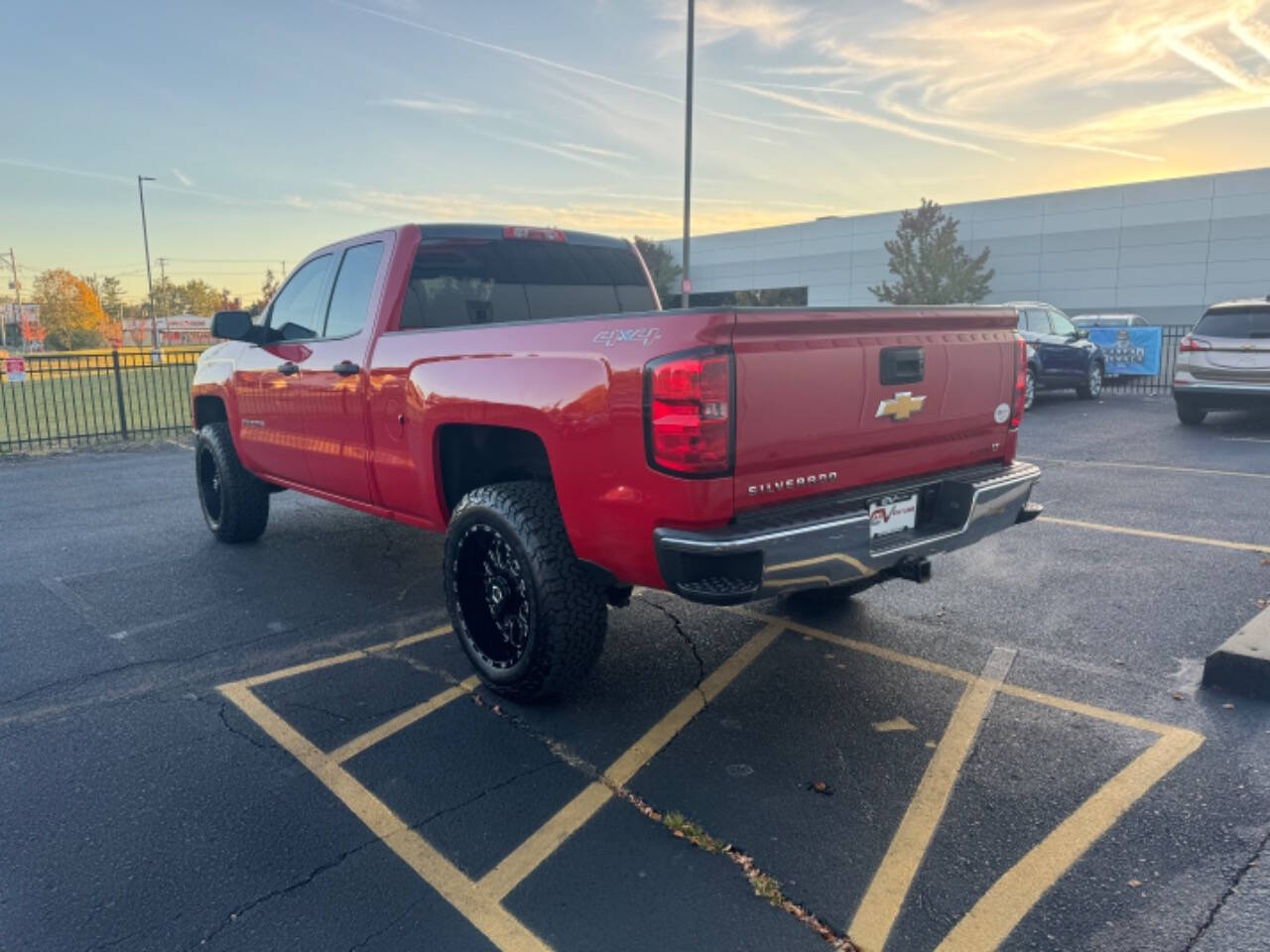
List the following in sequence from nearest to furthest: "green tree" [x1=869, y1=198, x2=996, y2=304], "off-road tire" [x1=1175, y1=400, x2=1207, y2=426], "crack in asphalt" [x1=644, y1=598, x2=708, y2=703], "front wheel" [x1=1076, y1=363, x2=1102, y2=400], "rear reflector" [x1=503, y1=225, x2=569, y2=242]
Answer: "crack in asphalt" [x1=644, y1=598, x2=708, y2=703], "rear reflector" [x1=503, y1=225, x2=569, y2=242], "off-road tire" [x1=1175, y1=400, x2=1207, y2=426], "front wheel" [x1=1076, y1=363, x2=1102, y2=400], "green tree" [x1=869, y1=198, x2=996, y2=304]

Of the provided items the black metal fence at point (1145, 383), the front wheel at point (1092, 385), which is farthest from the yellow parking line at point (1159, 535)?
the black metal fence at point (1145, 383)

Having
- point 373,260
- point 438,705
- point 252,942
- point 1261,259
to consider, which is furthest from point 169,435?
point 1261,259

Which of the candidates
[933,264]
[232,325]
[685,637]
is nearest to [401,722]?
[685,637]

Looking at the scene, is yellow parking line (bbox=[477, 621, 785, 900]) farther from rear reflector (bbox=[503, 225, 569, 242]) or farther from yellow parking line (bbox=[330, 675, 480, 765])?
rear reflector (bbox=[503, 225, 569, 242])

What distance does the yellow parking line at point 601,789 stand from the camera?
103 inches

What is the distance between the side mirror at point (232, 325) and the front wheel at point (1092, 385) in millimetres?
15032

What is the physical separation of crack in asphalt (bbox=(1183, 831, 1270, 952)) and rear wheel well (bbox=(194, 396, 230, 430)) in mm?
6352

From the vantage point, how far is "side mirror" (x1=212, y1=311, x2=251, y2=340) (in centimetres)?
538

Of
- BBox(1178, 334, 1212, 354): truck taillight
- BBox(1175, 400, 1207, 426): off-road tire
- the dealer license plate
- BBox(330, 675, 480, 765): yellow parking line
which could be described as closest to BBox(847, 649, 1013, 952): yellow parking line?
Result: the dealer license plate

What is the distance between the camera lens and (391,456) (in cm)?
440

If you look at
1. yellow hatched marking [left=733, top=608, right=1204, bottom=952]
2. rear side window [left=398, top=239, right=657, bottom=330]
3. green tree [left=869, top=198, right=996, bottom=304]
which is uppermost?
green tree [left=869, top=198, right=996, bottom=304]

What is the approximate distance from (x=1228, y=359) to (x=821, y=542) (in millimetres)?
10828

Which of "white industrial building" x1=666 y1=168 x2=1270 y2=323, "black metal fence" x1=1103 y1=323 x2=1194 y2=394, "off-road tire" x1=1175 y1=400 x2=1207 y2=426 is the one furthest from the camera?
"white industrial building" x1=666 y1=168 x2=1270 y2=323

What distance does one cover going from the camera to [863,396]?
3336 millimetres
